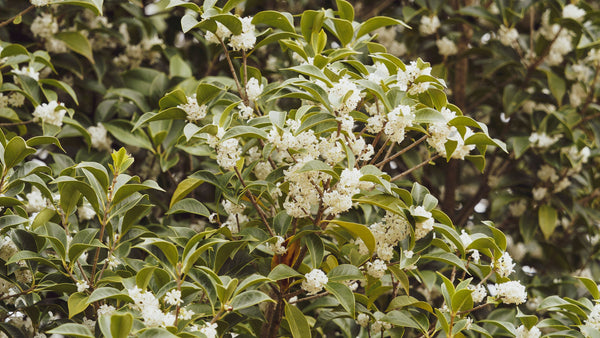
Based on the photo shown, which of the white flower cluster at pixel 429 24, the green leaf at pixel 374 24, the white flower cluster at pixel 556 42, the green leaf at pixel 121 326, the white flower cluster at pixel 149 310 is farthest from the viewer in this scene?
the white flower cluster at pixel 429 24

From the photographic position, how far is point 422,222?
133cm

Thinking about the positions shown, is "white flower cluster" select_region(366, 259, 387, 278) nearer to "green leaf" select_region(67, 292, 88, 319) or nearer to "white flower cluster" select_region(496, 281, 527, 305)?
"white flower cluster" select_region(496, 281, 527, 305)

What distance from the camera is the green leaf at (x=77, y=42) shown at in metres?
2.17

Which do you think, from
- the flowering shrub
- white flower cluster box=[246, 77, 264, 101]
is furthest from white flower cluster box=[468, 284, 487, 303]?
white flower cluster box=[246, 77, 264, 101]

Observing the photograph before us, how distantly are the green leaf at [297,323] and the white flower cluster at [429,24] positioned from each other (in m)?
1.72

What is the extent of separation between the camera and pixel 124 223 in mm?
1447

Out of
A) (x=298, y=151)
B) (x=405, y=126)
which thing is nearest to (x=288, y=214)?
(x=298, y=151)

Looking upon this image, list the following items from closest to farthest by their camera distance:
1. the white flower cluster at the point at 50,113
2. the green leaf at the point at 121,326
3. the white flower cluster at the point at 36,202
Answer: the green leaf at the point at 121,326 < the white flower cluster at the point at 36,202 < the white flower cluster at the point at 50,113

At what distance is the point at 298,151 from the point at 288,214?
0.14m

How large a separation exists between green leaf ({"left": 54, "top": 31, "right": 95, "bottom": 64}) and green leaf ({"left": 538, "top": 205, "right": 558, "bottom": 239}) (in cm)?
181

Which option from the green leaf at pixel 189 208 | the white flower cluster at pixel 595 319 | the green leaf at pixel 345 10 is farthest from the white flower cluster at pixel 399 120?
the white flower cluster at pixel 595 319

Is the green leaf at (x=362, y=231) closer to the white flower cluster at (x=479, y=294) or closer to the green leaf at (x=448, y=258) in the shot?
the green leaf at (x=448, y=258)

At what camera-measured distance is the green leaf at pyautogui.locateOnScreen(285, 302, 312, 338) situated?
4.45 feet

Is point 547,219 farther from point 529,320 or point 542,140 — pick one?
point 529,320
